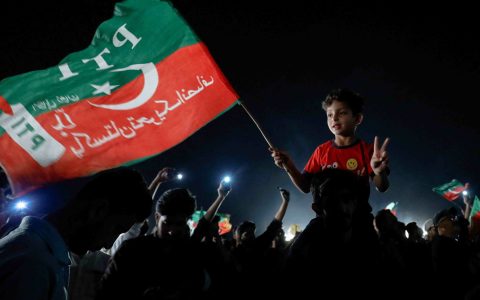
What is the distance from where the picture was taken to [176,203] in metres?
3.84

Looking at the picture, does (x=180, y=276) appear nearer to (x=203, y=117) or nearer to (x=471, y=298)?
(x=203, y=117)

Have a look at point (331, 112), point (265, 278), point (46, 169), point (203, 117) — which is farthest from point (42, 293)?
point (331, 112)

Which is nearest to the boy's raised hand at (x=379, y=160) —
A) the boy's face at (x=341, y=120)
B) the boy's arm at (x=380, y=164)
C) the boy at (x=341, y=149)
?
the boy's arm at (x=380, y=164)

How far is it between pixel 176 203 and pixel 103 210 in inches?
73.4

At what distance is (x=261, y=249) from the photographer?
13.4 ft

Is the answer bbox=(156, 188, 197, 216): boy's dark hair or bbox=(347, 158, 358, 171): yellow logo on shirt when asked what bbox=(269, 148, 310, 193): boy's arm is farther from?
bbox=(156, 188, 197, 216): boy's dark hair

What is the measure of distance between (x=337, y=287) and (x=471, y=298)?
61.7 inches

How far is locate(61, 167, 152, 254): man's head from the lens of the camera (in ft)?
6.31

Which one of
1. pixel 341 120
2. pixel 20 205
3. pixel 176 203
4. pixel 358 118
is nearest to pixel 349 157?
pixel 341 120

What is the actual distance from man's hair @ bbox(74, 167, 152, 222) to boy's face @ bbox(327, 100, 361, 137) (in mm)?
2095

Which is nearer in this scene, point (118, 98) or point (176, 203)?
point (176, 203)

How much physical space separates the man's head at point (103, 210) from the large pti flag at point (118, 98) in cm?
161

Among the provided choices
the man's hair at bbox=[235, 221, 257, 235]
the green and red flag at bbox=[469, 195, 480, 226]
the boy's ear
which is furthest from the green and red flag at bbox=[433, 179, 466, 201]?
the boy's ear

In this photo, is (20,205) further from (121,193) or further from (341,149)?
(341,149)
